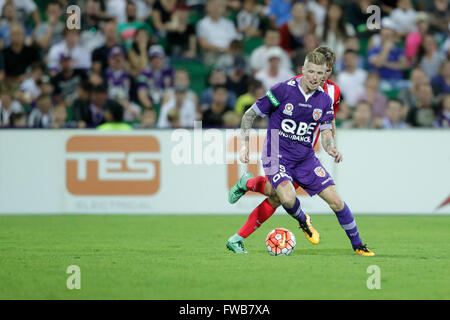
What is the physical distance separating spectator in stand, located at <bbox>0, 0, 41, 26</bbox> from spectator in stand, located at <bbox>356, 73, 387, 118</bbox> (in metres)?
6.91

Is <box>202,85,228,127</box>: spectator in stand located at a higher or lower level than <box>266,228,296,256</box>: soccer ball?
higher

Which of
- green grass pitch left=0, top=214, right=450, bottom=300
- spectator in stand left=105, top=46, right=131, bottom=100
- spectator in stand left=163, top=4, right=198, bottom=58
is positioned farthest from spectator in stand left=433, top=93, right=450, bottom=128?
spectator in stand left=105, top=46, right=131, bottom=100

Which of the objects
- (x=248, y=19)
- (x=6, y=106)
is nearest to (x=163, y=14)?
(x=248, y=19)

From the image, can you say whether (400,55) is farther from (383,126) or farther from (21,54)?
(21,54)

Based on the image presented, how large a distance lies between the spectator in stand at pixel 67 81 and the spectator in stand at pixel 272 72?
3.43 metres

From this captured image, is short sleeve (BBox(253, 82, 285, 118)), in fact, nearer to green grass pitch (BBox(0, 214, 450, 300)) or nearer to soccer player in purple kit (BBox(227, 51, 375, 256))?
soccer player in purple kit (BBox(227, 51, 375, 256))

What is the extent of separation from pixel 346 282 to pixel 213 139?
284 inches

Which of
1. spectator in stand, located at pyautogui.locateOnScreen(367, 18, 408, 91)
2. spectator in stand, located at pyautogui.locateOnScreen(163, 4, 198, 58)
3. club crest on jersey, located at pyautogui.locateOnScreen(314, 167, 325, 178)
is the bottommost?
club crest on jersey, located at pyautogui.locateOnScreen(314, 167, 325, 178)

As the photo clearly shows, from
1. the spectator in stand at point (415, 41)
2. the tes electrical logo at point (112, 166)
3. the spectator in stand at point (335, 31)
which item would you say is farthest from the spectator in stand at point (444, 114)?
the tes electrical logo at point (112, 166)

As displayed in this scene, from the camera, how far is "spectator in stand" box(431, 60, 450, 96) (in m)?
16.7

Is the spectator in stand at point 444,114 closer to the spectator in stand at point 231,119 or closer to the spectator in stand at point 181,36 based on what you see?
the spectator in stand at point 231,119

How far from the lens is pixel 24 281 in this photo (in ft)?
23.6

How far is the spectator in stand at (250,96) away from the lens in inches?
605
